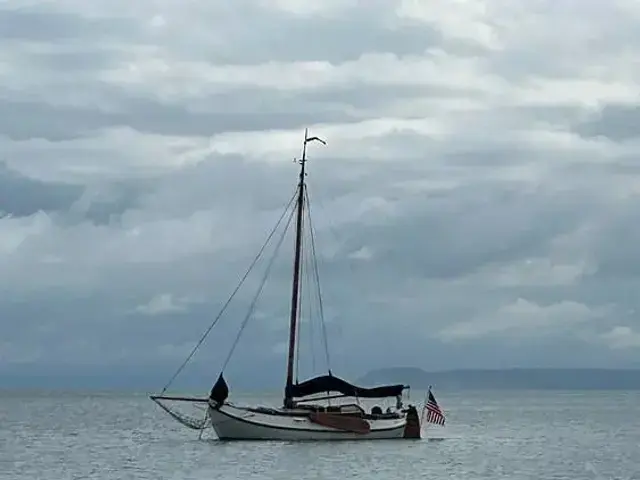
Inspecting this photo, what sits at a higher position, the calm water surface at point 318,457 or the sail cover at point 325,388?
the sail cover at point 325,388

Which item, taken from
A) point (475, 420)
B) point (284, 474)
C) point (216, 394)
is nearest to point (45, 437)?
point (216, 394)

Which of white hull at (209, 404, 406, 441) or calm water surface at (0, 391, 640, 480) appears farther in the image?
white hull at (209, 404, 406, 441)

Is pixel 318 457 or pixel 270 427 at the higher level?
pixel 270 427

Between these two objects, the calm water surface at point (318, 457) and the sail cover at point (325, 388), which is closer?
the calm water surface at point (318, 457)

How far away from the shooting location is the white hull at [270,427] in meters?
94.0

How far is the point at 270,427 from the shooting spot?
94625 mm

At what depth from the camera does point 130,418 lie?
183625mm

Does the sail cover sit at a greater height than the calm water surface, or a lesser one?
greater

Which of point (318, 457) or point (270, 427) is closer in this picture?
point (318, 457)

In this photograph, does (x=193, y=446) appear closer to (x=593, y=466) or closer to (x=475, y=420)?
(x=593, y=466)

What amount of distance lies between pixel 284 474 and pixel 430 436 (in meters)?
39.0

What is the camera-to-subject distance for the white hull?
308ft

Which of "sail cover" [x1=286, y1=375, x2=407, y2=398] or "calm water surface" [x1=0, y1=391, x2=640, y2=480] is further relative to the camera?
"sail cover" [x1=286, y1=375, x2=407, y2=398]

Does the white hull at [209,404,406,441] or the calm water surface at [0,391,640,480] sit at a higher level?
the white hull at [209,404,406,441]
